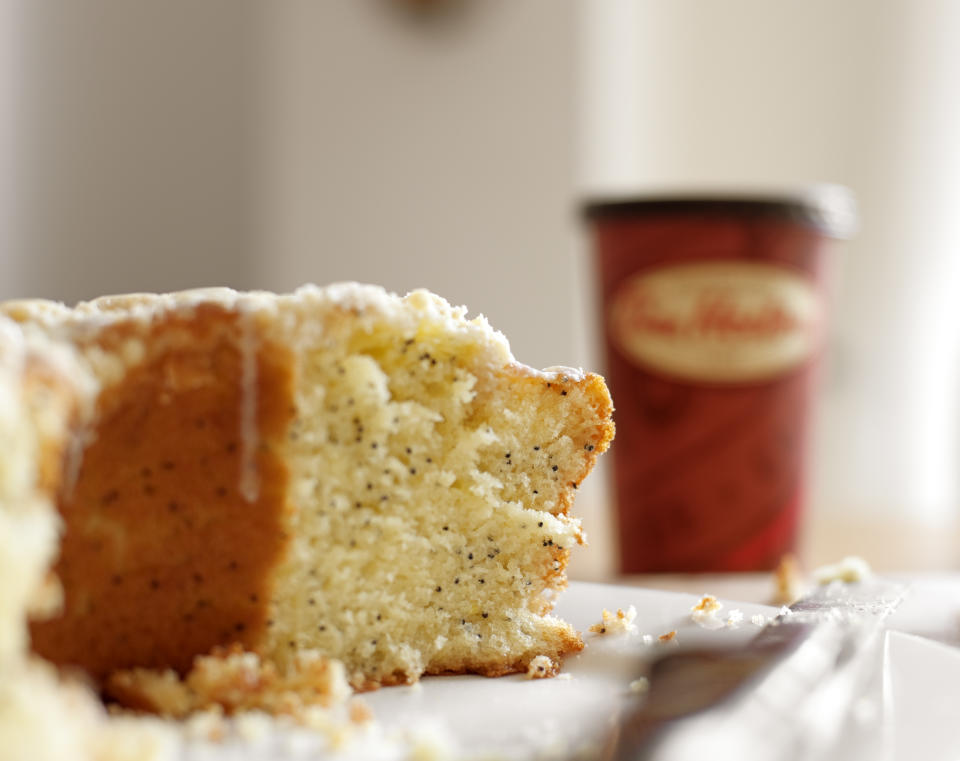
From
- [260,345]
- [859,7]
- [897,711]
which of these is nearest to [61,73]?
[859,7]

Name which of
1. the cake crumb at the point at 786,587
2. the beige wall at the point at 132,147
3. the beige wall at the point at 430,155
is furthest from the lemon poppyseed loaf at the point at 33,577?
the beige wall at the point at 132,147

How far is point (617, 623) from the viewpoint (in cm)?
109

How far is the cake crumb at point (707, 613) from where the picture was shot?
3.49 ft

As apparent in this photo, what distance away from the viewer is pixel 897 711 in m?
0.83

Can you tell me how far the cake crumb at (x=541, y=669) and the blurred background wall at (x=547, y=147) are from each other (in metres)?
2.32

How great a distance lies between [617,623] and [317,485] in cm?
36

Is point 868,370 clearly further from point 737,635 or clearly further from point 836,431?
point 737,635

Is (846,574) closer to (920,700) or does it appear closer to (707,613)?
(707,613)

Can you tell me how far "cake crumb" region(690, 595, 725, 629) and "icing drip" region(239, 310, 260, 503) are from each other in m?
Answer: 0.47

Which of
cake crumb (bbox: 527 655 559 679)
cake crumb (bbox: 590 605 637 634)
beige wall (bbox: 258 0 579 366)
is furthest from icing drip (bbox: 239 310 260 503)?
beige wall (bbox: 258 0 579 366)

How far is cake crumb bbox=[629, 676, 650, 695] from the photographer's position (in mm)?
873

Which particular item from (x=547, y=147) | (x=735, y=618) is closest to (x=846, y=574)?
(x=735, y=618)

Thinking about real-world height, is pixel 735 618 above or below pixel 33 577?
below

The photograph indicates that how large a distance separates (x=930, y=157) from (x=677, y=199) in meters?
1.91
